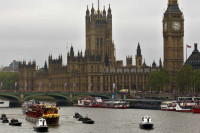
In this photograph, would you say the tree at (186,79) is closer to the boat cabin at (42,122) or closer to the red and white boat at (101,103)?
the red and white boat at (101,103)

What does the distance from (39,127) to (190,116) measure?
120 feet

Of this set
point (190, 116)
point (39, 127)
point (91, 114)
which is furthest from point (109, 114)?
point (39, 127)

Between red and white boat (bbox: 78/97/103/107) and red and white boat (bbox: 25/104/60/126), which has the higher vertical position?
red and white boat (bbox: 78/97/103/107)

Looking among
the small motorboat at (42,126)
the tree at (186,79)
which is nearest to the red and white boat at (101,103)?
the tree at (186,79)

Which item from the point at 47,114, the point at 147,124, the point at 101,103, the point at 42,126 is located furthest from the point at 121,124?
the point at 101,103

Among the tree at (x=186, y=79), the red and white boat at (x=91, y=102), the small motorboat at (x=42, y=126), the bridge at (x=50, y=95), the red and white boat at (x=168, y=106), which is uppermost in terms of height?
the tree at (x=186, y=79)

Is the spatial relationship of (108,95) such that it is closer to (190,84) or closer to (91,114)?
(190,84)

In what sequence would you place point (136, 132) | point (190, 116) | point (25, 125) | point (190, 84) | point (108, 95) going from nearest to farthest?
point (136, 132) < point (25, 125) < point (190, 116) < point (190, 84) < point (108, 95)

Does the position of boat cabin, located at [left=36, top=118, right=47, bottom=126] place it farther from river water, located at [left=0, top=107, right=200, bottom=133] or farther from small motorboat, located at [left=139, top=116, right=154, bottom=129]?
A: small motorboat, located at [left=139, top=116, right=154, bottom=129]

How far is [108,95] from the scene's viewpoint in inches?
7293

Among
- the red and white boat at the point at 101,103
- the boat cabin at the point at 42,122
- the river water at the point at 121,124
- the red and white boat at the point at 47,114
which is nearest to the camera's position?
the boat cabin at the point at 42,122

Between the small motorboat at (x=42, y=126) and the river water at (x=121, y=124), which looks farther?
the river water at (x=121, y=124)

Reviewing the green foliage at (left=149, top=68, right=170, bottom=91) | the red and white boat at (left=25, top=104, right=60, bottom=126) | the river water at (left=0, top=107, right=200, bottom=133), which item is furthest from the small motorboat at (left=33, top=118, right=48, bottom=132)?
the green foliage at (left=149, top=68, right=170, bottom=91)

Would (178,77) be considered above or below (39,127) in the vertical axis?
above
